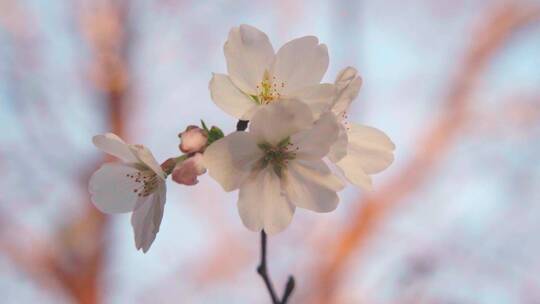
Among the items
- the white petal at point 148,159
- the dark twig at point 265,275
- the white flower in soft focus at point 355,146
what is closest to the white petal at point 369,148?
the white flower in soft focus at point 355,146

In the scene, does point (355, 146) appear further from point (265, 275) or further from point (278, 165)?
point (265, 275)

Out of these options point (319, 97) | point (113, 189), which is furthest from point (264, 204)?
point (113, 189)

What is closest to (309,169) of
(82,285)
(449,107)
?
(82,285)

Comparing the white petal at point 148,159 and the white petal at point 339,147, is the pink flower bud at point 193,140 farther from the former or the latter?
the white petal at point 339,147

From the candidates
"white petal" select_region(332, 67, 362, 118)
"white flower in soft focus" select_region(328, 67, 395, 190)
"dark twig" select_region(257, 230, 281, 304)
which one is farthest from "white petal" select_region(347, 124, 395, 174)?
"dark twig" select_region(257, 230, 281, 304)

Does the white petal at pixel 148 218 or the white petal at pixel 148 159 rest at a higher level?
the white petal at pixel 148 159

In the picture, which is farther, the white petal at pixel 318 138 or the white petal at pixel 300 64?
the white petal at pixel 300 64

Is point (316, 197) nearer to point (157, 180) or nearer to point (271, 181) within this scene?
point (271, 181)

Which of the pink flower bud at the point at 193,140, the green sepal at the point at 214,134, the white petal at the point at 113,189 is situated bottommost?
the white petal at the point at 113,189
